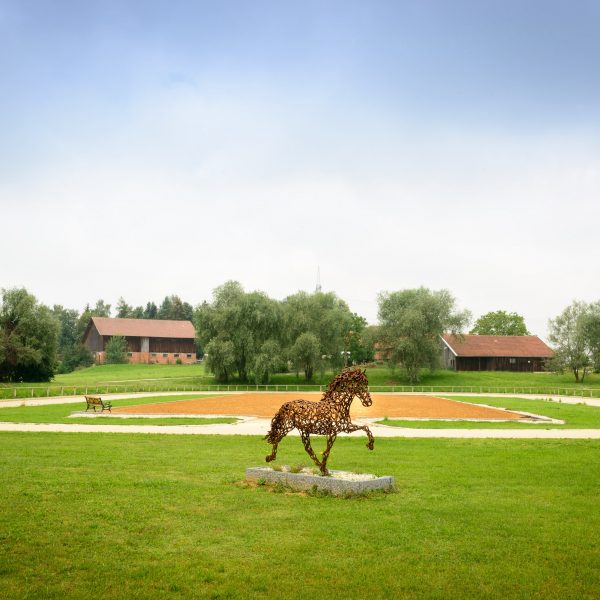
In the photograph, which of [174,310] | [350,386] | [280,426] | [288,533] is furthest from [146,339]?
[288,533]

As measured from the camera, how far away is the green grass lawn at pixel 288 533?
7527 mm

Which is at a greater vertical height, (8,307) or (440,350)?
(8,307)

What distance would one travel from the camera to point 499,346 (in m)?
94.5

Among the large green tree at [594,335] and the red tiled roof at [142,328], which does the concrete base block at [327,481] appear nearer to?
the large green tree at [594,335]

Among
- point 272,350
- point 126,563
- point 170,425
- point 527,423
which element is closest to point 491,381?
point 272,350

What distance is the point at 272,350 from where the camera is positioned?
218ft

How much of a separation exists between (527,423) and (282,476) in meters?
19.5

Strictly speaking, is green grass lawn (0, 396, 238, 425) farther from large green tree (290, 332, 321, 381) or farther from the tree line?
large green tree (290, 332, 321, 381)

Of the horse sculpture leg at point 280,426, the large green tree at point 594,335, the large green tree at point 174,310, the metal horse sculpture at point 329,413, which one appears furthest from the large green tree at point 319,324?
the large green tree at point 174,310

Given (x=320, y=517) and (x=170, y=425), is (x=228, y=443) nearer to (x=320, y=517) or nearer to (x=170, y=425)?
(x=170, y=425)

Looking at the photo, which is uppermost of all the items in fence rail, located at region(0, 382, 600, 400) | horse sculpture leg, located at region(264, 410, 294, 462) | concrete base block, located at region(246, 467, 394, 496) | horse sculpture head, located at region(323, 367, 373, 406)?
horse sculpture head, located at region(323, 367, 373, 406)

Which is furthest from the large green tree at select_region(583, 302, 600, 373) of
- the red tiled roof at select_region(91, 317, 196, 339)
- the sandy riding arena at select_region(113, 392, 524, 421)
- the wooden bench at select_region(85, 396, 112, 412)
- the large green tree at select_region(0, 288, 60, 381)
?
the red tiled roof at select_region(91, 317, 196, 339)

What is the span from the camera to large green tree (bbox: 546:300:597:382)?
254 feet

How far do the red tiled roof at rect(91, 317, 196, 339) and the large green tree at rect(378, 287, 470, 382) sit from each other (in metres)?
51.0
